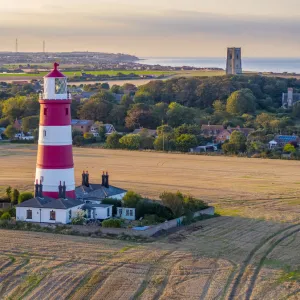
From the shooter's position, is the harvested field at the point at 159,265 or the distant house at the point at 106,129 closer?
the harvested field at the point at 159,265

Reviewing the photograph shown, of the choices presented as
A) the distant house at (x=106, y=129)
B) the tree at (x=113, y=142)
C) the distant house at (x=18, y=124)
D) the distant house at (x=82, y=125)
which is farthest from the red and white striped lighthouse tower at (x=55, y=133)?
the distant house at (x=18, y=124)

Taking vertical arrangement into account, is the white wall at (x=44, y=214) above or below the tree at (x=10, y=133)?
below

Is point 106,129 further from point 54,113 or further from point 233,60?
point 233,60

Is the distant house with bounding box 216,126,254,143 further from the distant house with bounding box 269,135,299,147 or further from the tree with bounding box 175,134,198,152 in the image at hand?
the tree with bounding box 175,134,198,152

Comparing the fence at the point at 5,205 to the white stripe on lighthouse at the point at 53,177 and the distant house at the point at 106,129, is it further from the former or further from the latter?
the distant house at the point at 106,129

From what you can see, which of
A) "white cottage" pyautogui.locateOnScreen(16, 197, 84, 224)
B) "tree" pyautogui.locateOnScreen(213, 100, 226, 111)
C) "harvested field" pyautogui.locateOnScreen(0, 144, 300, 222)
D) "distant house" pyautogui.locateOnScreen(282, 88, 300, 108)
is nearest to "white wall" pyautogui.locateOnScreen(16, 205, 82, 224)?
"white cottage" pyautogui.locateOnScreen(16, 197, 84, 224)

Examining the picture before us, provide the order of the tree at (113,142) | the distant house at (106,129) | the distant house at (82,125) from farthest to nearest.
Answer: the distant house at (82,125)
the distant house at (106,129)
the tree at (113,142)

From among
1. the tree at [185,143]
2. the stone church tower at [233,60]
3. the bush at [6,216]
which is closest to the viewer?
the bush at [6,216]
